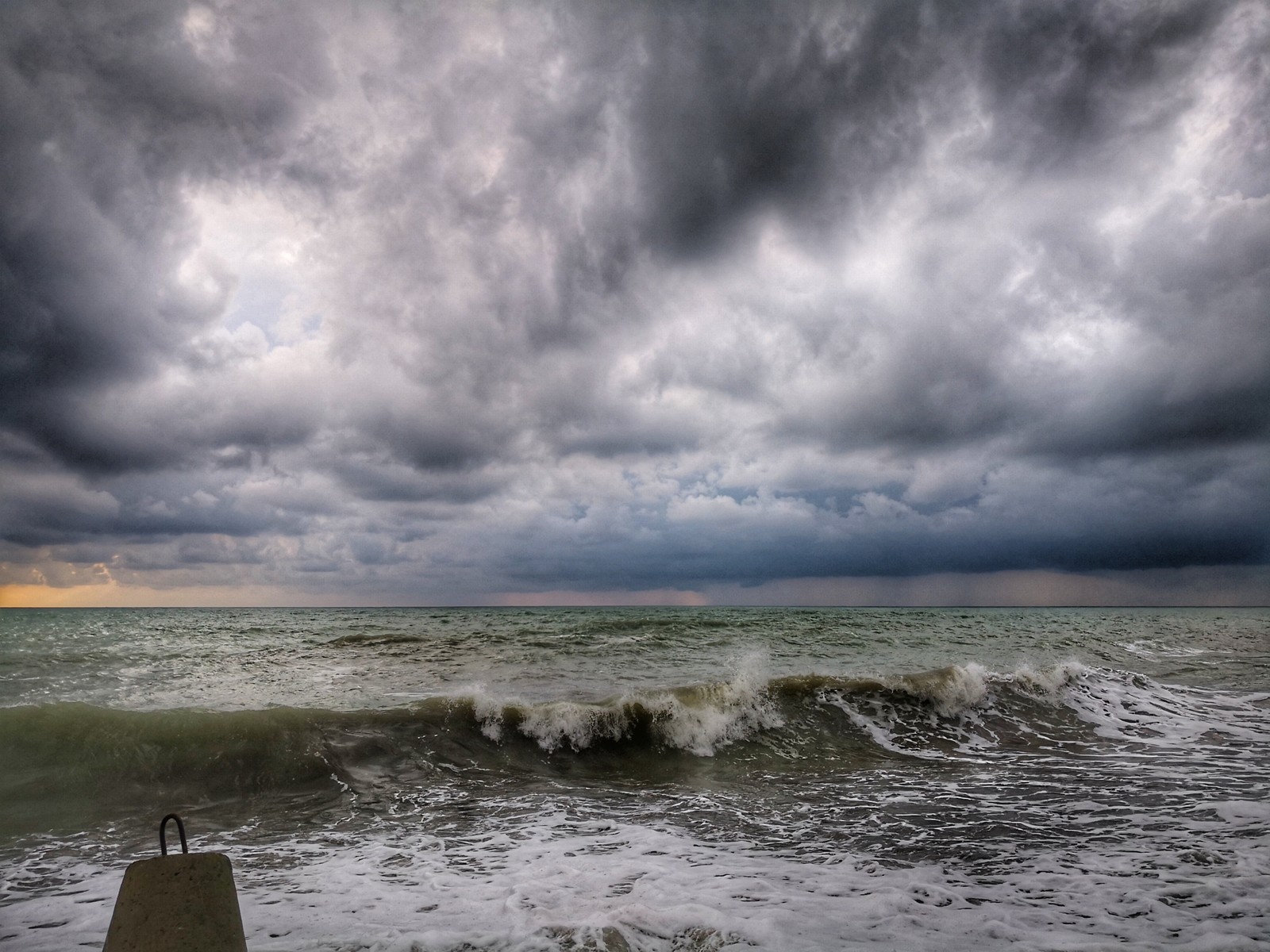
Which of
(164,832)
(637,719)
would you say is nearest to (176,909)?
(164,832)

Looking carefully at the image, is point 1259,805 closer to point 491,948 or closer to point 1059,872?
point 1059,872

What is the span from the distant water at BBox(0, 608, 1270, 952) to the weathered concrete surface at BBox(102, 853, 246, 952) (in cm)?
243

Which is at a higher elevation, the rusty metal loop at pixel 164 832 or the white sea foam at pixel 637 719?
the rusty metal loop at pixel 164 832

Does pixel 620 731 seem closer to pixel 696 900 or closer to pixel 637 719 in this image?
pixel 637 719

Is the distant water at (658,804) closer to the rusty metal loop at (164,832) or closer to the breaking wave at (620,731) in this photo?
the breaking wave at (620,731)

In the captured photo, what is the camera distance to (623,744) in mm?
11359

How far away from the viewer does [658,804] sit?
8453 mm

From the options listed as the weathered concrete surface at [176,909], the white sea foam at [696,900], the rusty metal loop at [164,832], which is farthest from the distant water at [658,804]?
the rusty metal loop at [164,832]

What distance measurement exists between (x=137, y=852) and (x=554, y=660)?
13943 mm

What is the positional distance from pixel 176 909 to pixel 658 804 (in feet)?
22.3

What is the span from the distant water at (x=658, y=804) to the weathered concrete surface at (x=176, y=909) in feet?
7.97

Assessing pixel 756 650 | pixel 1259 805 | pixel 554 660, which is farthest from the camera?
pixel 756 650

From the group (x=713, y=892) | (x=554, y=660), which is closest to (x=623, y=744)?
(x=713, y=892)

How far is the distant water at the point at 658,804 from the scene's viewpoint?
488cm
